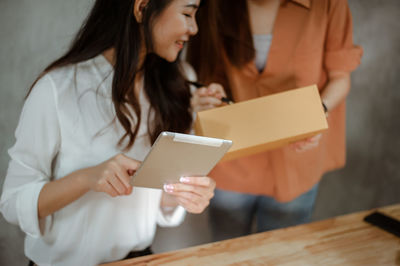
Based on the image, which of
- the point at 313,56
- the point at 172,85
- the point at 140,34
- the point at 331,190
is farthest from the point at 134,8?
the point at 331,190

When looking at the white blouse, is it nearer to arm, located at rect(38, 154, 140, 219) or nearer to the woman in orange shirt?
arm, located at rect(38, 154, 140, 219)

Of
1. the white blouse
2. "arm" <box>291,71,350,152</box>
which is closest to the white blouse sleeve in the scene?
the white blouse

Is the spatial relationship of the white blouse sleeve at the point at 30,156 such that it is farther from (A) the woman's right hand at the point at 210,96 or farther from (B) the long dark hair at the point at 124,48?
(A) the woman's right hand at the point at 210,96

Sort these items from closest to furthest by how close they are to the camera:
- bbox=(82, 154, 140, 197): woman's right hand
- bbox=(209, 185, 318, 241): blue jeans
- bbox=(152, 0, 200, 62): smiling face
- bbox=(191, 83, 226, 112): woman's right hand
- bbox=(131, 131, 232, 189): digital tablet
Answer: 1. bbox=(131, 131, 232, 189): digital tablet
2. bbox=(82, 154, 140, 197): woman's right hand
3. bbox=(152, 0, 200, 62): smiling face
4. bbox=(191, 83, 226, 112): woman's right hand
5. bbox=(209, 185, 318, 241): blue jeans

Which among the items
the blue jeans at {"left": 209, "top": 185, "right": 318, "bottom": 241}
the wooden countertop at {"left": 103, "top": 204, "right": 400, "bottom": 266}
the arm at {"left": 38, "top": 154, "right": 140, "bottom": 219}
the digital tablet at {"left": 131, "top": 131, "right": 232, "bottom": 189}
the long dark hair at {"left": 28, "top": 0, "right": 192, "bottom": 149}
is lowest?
the blue jeans at {"left": 209, "top": 185, "right": 318, "bottom": 241}

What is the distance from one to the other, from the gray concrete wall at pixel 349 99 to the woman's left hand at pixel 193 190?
0.41 meters

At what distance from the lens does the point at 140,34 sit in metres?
0.84

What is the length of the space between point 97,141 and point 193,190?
0.28m

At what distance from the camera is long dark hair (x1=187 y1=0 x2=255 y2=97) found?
1046mm

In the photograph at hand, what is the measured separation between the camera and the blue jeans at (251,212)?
4.07ft

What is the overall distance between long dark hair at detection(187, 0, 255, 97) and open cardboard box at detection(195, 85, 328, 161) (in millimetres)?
300

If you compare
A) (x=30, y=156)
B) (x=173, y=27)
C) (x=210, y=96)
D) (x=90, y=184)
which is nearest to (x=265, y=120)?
(x=210, y=96)

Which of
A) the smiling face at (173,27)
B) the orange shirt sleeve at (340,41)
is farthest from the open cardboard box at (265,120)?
the orange shirt sleeve at (340,41)

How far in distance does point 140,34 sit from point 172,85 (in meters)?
0.21
